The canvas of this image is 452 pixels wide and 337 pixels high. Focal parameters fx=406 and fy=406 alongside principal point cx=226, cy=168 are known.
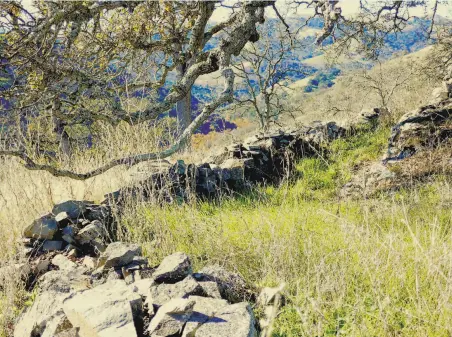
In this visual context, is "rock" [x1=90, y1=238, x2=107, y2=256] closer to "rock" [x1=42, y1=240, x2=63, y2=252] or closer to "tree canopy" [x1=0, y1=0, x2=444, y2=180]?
"rock" [x1=42, y1=240, x2=63, y2=252]

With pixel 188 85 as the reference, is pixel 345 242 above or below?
below

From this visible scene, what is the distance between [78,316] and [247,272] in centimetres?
146

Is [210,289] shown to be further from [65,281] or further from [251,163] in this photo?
[251,163]

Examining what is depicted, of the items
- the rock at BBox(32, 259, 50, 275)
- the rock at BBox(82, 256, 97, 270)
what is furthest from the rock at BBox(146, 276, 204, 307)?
the rock at BBox(32, 259, 50, 275)

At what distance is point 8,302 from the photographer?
3287 millimetres

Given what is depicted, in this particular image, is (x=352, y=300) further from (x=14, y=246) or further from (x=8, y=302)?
(x=14, y=246)

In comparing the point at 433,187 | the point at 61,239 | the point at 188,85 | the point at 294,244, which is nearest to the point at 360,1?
the point at 433,187

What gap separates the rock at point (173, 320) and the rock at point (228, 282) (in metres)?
0.65

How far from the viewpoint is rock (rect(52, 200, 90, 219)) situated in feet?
16.8

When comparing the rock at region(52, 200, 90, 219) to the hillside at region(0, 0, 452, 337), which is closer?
the hillside at region(0, 0, 452, 337)

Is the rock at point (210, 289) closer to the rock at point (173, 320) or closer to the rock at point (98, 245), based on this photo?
the rock at point (173, 320)

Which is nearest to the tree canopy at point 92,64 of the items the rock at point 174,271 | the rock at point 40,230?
the rock at point 40,230

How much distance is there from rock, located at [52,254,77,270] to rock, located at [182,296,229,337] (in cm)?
195

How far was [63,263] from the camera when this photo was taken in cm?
420
